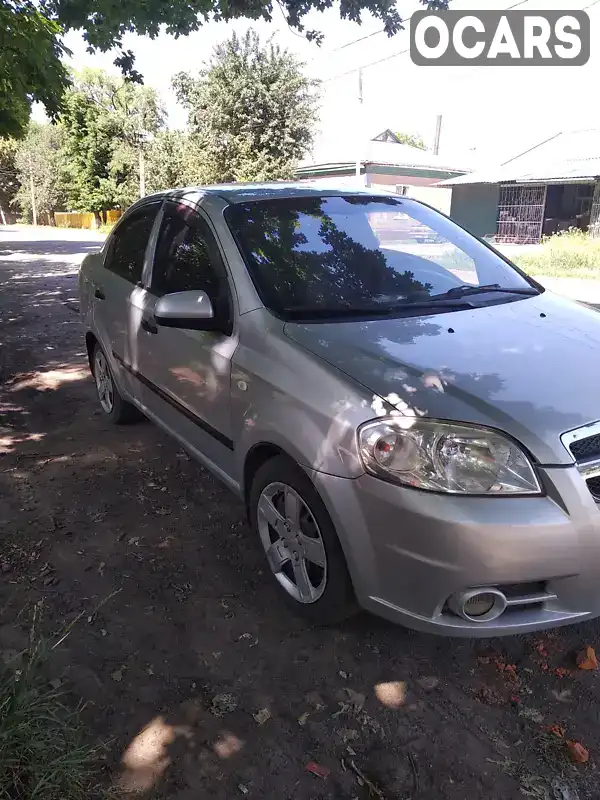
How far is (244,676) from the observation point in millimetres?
2465

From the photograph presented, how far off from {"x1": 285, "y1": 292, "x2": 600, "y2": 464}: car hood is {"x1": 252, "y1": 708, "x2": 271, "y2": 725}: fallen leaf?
1.16 m

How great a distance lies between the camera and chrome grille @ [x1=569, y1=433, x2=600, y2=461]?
210 centimetres

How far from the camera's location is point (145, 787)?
1.99 metres

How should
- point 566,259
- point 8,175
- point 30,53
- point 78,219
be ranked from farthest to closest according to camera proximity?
point 8,175 < point 78,219 < point 566,259 < point 30,53

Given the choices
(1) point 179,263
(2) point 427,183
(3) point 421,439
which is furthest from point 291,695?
(2) point 427,183

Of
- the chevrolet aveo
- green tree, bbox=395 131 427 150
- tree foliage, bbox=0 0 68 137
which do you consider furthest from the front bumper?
green tree, bbox=395 131 427 150

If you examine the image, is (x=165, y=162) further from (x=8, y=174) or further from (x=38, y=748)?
(x=8, y=174)

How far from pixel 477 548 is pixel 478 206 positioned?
101 ft

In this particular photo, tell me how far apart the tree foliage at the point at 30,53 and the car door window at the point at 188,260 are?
346 centimetres

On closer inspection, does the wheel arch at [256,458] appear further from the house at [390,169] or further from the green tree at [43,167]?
the green tree at [43,167]

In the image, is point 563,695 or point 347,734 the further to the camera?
point 563,695

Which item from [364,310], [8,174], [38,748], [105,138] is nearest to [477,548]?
[364,310]

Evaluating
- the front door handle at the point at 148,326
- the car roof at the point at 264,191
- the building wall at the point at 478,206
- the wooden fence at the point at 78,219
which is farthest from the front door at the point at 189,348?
the wooden fence at the point at 78,219

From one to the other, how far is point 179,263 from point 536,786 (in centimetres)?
289
